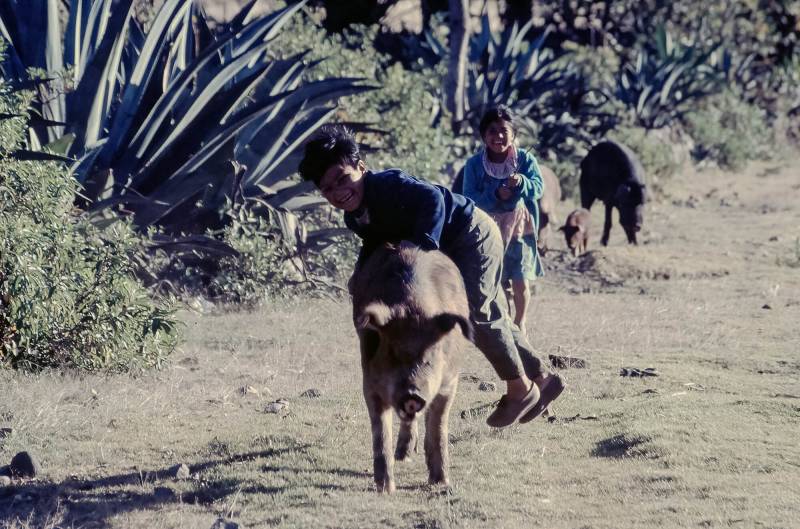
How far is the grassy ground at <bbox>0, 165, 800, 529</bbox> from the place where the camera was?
4.67 m

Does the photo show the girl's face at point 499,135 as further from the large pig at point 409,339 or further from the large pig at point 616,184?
the large pig at point 616,184

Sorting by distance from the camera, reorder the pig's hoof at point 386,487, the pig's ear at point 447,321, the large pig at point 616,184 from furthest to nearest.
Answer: the large pig at point 616,184
the pig's hoof at point 386,487
the pig's ear at point 447,321

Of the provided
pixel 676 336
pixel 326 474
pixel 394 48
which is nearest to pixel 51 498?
pixel 326 474

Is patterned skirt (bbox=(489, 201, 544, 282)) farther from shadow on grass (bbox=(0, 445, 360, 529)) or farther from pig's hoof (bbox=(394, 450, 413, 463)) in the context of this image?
shadow on grass (bbox=(0, 445, 360, 529))

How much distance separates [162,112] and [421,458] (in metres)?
4.04

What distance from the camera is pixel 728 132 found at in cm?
2088

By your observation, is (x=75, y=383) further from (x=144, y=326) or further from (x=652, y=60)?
(x=652, y=60)

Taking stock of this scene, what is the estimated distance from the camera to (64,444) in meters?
Result: 5.56

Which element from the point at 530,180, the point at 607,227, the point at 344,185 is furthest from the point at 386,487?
the point at 607,227

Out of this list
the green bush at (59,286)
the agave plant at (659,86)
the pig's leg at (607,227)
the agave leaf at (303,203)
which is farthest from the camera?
the agave plant at (659,86)

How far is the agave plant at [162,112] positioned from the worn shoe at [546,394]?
3.45 meters

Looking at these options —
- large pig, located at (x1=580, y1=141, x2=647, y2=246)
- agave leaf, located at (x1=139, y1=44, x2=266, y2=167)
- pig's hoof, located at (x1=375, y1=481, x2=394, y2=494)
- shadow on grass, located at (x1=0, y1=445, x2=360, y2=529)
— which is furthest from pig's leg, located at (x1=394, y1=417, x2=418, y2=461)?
large pig, located at (x1=580, y1=141, x2=647, y2=246)

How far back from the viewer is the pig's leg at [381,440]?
15.7 ft

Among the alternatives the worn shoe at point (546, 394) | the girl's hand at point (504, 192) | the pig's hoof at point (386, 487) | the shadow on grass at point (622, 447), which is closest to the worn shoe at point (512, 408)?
the worn shoe at point (546, 394)
